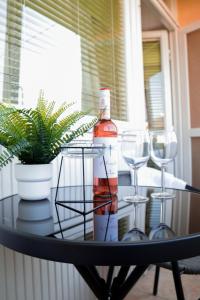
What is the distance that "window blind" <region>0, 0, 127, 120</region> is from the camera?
1.15 metres

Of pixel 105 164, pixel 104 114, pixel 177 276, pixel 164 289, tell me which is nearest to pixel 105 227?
pixel 105 164

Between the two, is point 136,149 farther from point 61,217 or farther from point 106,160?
point 61,217

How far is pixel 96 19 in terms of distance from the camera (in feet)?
5.68

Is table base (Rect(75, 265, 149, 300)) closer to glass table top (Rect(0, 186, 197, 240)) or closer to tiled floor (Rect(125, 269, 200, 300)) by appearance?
glass table top (Rect(0, 186, 197, 240))

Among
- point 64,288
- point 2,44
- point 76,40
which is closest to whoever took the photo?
point 2,44

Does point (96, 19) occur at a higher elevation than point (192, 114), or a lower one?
higher

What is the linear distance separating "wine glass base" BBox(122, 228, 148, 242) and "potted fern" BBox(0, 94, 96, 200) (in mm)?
341

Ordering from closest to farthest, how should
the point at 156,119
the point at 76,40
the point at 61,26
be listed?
the point at 61,26 < the point at 76,40 < the point at 156,119

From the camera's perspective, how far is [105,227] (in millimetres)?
612

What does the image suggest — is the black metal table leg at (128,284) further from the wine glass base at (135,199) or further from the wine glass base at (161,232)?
the wine glass base at (135,199)

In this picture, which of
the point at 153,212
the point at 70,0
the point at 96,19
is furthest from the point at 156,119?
the point at 153,212

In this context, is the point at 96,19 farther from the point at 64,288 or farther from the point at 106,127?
the point at 64,288

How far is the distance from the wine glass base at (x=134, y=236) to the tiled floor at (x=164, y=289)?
49.4 inches

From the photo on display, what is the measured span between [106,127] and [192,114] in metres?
2.33
